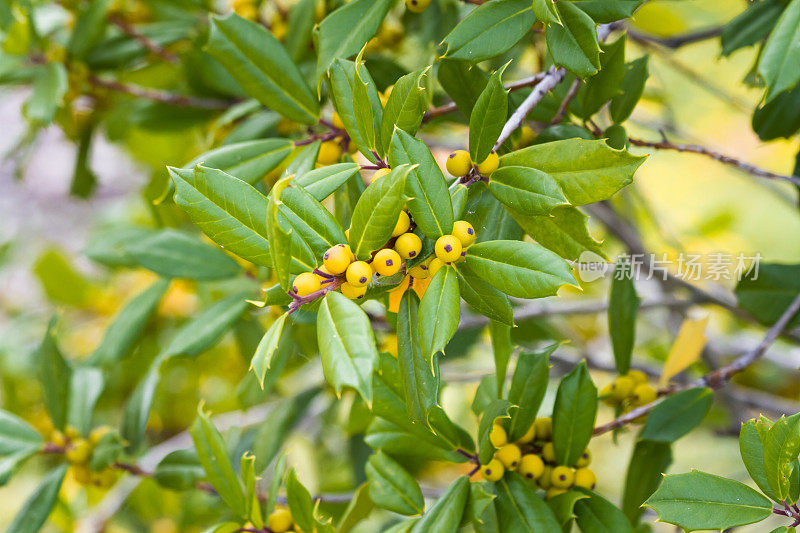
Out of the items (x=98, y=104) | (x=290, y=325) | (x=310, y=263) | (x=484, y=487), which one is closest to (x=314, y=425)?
(x=290, y=325)

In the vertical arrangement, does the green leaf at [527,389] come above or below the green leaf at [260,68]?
below

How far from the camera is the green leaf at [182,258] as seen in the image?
106 centimetres

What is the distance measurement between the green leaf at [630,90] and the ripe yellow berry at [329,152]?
1.16 ft

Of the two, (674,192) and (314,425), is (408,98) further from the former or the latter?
(674,192)

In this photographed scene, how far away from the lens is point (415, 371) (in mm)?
582

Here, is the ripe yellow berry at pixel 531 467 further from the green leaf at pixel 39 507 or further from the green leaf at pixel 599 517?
the green leaf at pixel 39 507

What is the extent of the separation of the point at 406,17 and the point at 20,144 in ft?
2.62

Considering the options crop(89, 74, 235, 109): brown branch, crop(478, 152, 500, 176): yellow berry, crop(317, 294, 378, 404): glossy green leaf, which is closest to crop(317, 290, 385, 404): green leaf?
crop(317, 294, 378, 404): glossy green leaf

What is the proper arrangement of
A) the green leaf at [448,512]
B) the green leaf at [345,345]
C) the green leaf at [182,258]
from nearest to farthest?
the green leaf at [345,345], the green leaf at [448,512], the green leaf at [182,258]

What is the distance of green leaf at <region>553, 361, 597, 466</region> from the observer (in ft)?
2.50

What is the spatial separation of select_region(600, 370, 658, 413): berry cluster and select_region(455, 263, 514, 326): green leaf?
0.41 meters

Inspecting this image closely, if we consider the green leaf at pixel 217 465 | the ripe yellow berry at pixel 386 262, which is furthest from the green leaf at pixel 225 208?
the green leaf at pixel 217 465

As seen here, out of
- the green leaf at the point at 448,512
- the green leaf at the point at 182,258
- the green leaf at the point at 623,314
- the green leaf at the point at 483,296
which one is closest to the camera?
the green leaf at the point at 483,296

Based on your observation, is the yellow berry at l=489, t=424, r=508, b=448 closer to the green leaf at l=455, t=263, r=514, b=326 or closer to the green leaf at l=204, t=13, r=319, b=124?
the green leaf at l=455, t=263, r=514, b=326
